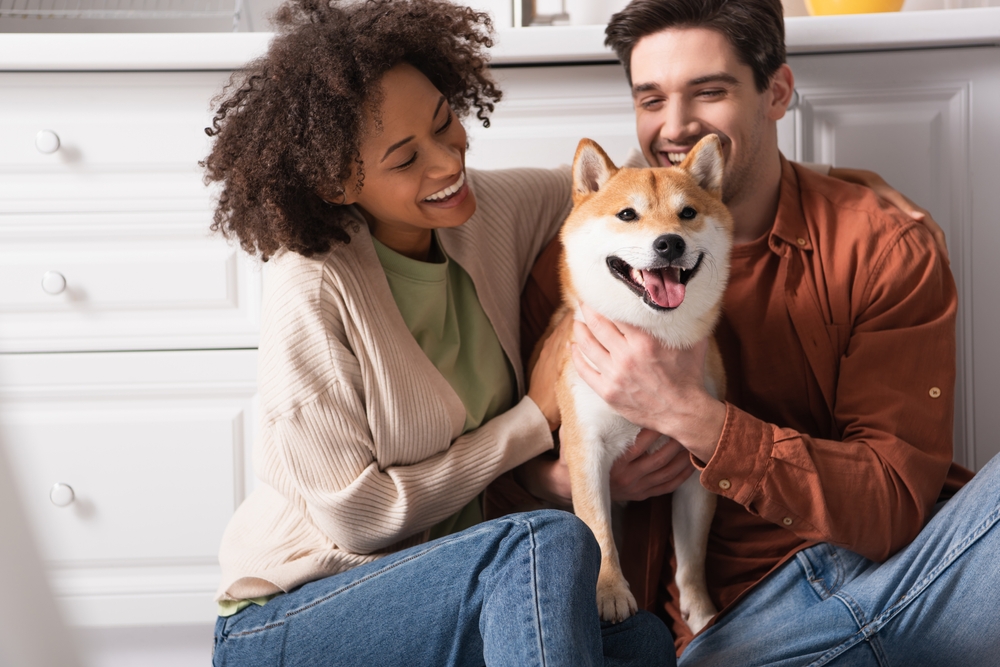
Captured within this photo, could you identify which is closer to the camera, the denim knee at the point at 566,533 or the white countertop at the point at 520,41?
the denim knee at the point at 566,533

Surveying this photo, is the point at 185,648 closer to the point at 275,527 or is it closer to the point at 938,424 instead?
the point at 275,527

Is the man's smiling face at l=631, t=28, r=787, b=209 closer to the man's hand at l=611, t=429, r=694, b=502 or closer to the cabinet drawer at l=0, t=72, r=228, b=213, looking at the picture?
the man's hand at l=611, t=429, r=694, b=502

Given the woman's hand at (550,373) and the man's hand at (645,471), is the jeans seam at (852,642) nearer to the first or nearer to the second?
the man's hand at (645,471)

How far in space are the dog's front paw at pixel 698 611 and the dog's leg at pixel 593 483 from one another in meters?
0.14

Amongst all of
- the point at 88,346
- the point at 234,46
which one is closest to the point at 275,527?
the point at 88,346

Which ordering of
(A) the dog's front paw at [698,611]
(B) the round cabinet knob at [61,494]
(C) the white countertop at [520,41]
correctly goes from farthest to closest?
1. (B) the round cabinet knob at [61,494]
2. (C) the white countertop at [520,41]
3. (A) the dog's front paw at [698,611]

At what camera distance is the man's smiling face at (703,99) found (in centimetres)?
132

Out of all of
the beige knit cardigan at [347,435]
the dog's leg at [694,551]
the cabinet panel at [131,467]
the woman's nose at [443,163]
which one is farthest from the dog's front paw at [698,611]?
the cabinet panel at [131,467]

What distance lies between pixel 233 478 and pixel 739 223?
1.13 m

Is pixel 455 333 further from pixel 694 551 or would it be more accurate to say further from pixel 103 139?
pixel 103 139

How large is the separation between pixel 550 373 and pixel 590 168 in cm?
35

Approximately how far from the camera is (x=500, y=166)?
166 centimetres

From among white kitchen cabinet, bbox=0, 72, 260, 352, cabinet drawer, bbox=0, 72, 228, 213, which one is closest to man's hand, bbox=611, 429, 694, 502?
white kitchen cabinet, bbox=0, 72, 260, 352

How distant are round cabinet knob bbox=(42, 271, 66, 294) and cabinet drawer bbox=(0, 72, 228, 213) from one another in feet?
0.44
